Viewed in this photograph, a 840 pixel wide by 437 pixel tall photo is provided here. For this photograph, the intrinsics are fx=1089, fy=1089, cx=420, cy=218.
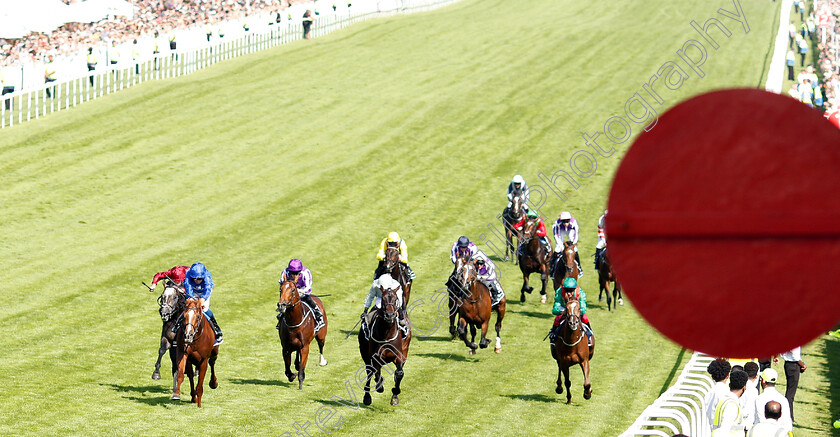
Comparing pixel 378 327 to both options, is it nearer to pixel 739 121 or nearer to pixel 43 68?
pixel 739 121

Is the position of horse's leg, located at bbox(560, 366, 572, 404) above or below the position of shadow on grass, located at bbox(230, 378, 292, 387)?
above

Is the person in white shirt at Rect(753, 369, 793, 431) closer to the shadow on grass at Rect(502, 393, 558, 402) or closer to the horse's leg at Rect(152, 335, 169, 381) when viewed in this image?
the shadow on grass at Rect(502, 393, 558, 402)

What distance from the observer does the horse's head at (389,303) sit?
15.2m

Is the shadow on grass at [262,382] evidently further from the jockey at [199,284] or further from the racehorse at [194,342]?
the jockey at [199,284]

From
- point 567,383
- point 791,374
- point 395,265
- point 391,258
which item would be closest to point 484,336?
point 395,265

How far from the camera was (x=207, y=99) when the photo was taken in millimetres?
40438

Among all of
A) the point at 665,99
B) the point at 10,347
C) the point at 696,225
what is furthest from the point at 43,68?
the point at 696,225

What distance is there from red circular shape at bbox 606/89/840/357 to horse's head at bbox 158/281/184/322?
14.7 metres

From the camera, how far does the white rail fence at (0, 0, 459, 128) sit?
36.2 metres

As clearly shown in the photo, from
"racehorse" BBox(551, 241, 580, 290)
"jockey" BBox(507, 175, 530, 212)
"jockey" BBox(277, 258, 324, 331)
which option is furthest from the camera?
"jockey" BBox(507, 175, 530, 212)

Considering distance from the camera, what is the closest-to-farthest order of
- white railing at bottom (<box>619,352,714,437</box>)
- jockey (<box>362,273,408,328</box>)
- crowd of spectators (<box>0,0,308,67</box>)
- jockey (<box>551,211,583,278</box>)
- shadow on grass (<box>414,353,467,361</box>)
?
white railing at bottom (<box>619,352,714,437</box>) < jockey (<box>362,273,408,328</box>) < shadow on grass (<box>414,353,467,361</box>) < jockey (<box>551,211,583,278</box>) < crowd of spectators (<box>0,0,308,67</box>)

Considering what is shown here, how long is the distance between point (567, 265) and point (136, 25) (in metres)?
31.9

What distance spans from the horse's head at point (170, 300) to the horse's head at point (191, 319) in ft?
1.82

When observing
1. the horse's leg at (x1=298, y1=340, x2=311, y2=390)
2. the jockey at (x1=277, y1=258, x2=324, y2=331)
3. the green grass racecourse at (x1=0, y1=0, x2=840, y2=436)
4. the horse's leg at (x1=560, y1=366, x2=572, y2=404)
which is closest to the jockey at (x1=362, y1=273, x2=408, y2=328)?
the jockey at (x1=277, y1=258, x2=324, y2=331)
